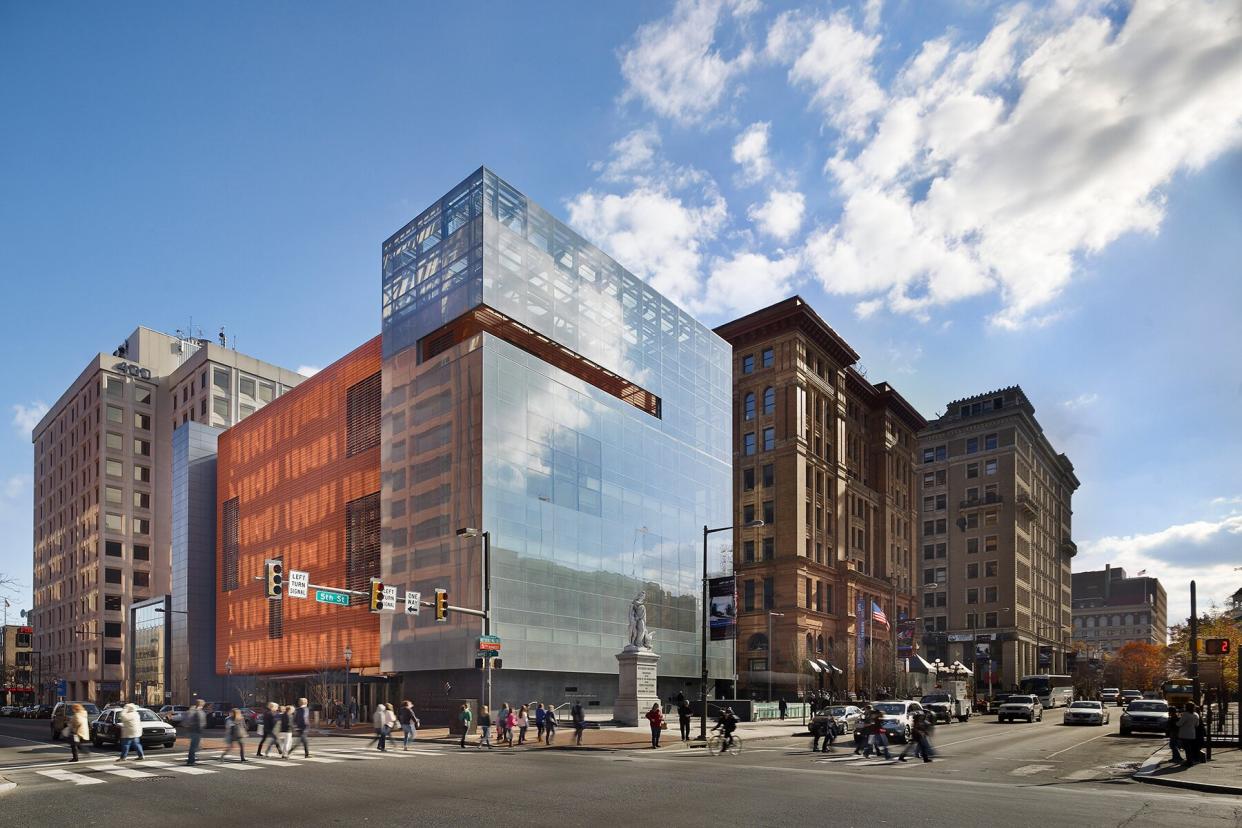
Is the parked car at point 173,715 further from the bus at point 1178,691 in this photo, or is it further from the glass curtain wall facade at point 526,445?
the bus at point 1178,691

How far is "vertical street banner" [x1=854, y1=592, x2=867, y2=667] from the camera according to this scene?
3260 inches

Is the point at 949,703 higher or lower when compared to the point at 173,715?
lower

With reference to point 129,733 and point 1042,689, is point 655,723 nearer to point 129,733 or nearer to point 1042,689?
point 129,733

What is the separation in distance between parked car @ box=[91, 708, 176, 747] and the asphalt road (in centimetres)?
166

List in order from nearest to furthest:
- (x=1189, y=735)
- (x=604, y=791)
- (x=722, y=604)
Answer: (x=604, y=791)
(x=1189, y=735)
(x=722, y=604)

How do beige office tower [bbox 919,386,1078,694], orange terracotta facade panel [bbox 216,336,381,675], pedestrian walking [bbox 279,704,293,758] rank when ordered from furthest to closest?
beige office tower [bbox 919,386,1078,694] < orange terracotta facade panel [bbox 216,336,381,675] < pedestrian walking [bbox 279,704,293,758]

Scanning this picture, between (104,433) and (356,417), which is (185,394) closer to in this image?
(104,433)

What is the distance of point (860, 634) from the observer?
83.7m

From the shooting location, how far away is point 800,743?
38.3m

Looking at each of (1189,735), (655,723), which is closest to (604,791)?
(655,723)

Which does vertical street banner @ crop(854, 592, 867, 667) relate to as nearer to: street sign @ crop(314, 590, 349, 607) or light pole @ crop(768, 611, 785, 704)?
light pole @ crop(768, 611, 785, 704)

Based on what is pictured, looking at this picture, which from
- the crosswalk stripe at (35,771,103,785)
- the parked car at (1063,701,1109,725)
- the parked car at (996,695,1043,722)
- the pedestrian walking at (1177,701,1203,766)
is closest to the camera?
the crosswalk stripe at (35,771,103,785)

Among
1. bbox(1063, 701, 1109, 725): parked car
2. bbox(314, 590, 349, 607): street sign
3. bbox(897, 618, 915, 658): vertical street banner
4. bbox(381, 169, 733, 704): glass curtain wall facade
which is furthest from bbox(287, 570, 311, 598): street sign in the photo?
bbox(897, 618, 915, 658): vertical street banner

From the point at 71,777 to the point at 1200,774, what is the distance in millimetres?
29463
